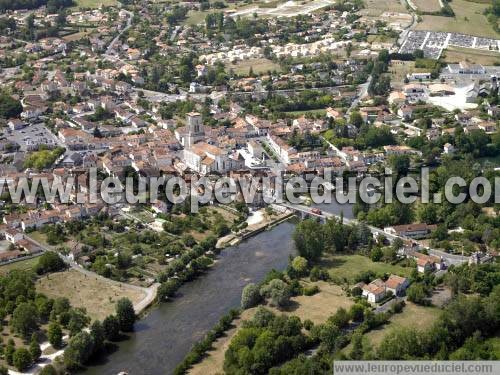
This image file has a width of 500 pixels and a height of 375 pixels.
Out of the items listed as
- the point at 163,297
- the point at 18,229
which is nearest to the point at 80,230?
the point at 18,229

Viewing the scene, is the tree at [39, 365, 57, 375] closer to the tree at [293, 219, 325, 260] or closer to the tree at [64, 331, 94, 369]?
the tree at [64, 331, 94, 369]

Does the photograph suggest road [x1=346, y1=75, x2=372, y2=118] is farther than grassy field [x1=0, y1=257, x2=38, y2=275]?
Yes

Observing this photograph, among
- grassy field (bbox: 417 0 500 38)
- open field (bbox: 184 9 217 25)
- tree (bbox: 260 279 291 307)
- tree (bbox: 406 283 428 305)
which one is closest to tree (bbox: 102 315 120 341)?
tree (bbox: 260 279 291 307)

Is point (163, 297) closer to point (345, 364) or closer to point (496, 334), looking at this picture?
point (345, 364)

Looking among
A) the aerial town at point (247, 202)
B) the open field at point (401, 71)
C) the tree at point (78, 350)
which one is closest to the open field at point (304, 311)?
the aerial town at point (247, 202)

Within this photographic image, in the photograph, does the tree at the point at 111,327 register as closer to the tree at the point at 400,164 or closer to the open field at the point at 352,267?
the open field at the point at 352,267

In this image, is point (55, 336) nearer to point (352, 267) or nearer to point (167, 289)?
point (167, 289)
